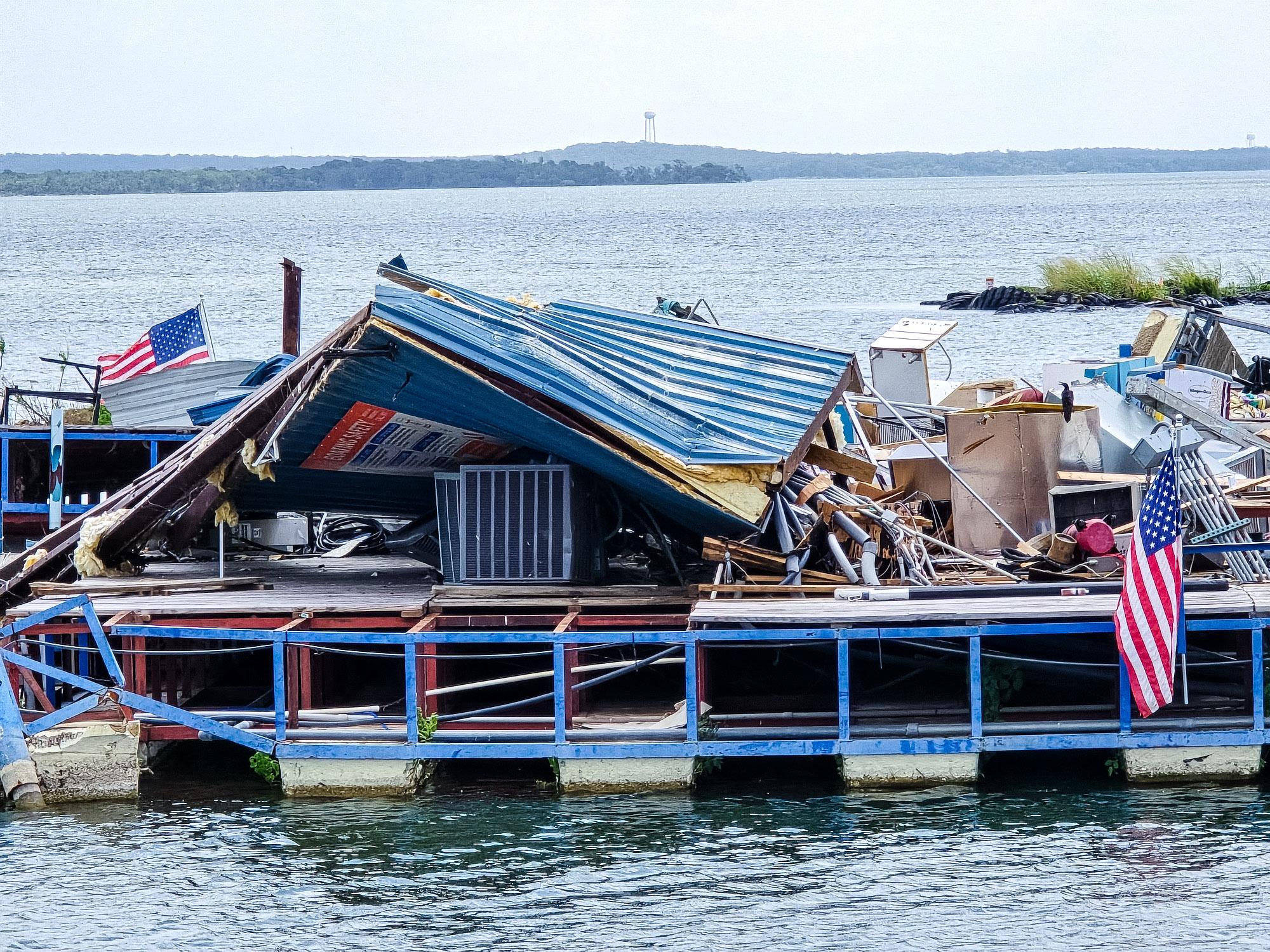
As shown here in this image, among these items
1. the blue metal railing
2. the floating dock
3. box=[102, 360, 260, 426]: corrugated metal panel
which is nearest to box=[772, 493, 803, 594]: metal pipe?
the floating dock

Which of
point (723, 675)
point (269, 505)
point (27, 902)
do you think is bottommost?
point (27, 902)

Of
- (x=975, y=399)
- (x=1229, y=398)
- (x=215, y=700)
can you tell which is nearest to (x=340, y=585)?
(x=215, y=700)

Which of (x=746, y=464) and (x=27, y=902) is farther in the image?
(x=746, y=464)

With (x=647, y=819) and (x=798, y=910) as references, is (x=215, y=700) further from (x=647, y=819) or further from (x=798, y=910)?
(x=798, y=910)

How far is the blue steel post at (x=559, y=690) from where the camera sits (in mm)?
14789

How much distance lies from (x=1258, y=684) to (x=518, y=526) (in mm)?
7308

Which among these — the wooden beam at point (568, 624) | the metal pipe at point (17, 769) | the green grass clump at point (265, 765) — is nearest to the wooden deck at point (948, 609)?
the wooden beam at point (568, 624)

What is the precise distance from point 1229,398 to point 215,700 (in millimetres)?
14412

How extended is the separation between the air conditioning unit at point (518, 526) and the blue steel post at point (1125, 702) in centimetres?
549

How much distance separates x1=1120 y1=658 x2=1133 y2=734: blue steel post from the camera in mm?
14453

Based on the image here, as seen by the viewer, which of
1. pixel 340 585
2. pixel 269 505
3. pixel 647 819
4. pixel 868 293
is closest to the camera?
pixel 647 819

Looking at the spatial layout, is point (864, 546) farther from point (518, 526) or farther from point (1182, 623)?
point (518, 526)

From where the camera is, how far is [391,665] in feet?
62.8

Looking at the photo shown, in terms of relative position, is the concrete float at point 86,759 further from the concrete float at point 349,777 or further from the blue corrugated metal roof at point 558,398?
the blue corrugated metal roof at point 558,398
